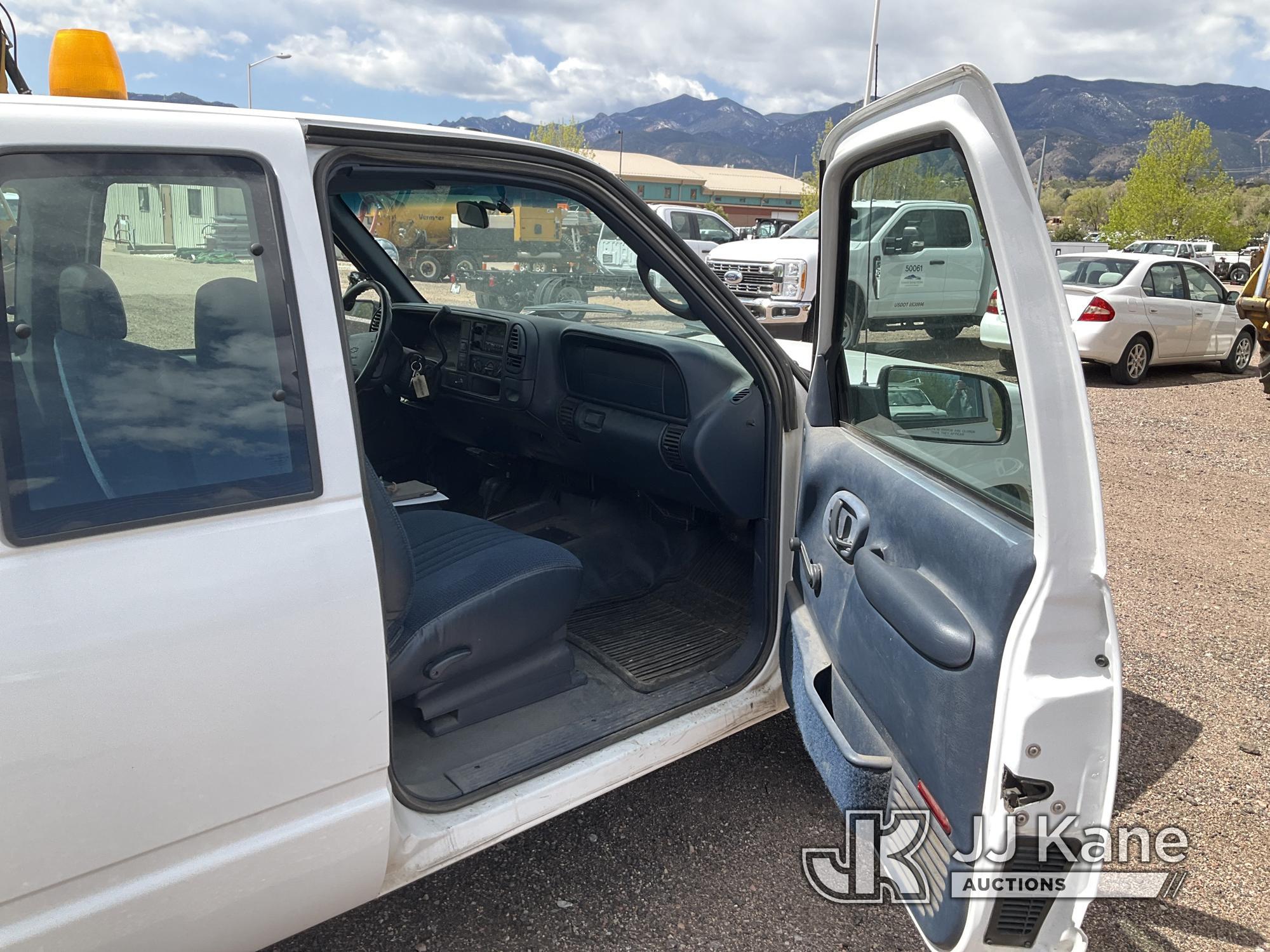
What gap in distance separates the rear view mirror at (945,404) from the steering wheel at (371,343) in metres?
2.28

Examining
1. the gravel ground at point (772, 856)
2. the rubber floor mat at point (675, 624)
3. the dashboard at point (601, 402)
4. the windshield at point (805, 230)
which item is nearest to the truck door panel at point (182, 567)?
the gravel ground at point (772, 856)

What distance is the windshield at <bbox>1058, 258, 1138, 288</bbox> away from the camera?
36.2 ft

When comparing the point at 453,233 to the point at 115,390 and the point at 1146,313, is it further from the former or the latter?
the point at 1146,313

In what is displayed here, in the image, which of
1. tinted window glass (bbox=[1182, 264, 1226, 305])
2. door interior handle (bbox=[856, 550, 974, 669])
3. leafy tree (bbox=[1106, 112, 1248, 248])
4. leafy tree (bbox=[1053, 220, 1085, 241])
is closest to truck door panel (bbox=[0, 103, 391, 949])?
door interior handle (bbox=[856, 550, 974, 669])

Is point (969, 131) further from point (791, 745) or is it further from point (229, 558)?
point (791, 745)

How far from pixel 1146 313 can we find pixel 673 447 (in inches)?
389

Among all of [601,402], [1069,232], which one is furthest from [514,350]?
[1069,232]

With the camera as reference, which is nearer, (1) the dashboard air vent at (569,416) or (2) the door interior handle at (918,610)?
(2) the door interior handle at (918,610)

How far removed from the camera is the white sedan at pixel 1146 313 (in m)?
10.6

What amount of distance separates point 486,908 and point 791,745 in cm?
113

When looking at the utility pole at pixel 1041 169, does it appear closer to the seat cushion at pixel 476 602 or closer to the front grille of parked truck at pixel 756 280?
the seat cushion at pixel 476 602

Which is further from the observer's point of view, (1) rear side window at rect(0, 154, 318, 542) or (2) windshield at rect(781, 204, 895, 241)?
(2) windshield at rect(781, 204, 895, 241)

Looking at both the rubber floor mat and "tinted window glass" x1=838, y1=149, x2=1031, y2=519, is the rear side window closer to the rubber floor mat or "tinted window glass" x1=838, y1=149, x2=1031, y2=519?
"tinted window glass" x1=838, y1=149, x2=1031, y2=519

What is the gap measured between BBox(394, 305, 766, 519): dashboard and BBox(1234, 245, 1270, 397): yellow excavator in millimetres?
8907
